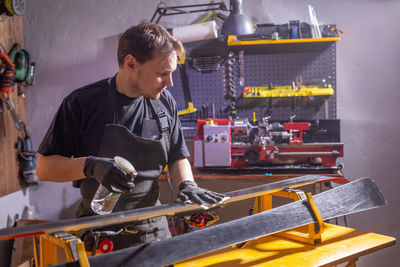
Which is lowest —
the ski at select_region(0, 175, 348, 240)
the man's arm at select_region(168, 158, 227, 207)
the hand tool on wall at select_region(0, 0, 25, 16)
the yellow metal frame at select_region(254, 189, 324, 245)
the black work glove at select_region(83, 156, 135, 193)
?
the yellow metal frame at select_region(254, 189, 324, 245)

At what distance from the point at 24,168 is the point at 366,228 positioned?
10.0 feet

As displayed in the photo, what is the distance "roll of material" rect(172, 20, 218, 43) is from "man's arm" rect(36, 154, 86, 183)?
6.89 feet

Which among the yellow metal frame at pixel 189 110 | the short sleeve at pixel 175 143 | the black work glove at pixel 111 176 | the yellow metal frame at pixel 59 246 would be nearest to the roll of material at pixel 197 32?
the yellow metal frame at pixel 189 110

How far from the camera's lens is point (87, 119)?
1579 mm

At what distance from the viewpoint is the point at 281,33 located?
3225mm

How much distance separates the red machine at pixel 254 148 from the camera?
2850 mm

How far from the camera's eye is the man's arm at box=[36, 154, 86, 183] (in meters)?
1.40

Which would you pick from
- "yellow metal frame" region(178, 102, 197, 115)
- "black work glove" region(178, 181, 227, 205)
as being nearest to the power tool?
"yellow metal frame" region(178, 102, 197, 115)

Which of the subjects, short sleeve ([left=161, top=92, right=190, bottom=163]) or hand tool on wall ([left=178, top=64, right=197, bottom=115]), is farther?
hand tool on wall ([left=178, top=64, right=197, bottom=115])

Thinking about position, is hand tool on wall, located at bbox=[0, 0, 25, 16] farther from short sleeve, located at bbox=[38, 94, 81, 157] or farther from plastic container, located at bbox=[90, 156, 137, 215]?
plastic container, located at bbox=[90, 156, 137, 215]

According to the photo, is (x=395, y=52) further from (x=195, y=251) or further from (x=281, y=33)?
(x=195, y=251)

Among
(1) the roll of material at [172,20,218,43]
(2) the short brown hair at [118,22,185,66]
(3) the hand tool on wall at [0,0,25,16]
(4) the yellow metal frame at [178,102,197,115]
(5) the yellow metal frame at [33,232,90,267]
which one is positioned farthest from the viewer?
(4) the yellow metal frame at [178,102,197,115]

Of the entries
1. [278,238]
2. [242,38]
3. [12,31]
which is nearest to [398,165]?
[242,38]

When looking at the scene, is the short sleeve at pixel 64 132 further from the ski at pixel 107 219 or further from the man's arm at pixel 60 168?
the ski at pixel 107 219
